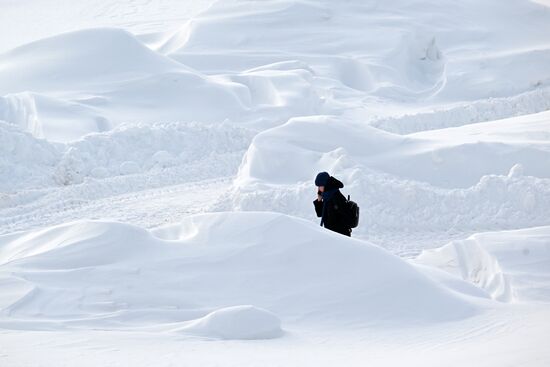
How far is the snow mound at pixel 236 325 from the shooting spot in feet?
17.8

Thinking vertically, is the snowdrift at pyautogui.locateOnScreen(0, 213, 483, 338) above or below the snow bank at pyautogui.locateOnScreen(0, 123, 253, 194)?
below

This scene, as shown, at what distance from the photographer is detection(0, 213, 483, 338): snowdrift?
5867 millimetres

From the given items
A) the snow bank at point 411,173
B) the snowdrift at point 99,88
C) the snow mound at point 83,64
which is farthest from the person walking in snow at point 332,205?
the snow mound at point 83,64

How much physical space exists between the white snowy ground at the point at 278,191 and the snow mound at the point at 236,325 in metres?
0.02

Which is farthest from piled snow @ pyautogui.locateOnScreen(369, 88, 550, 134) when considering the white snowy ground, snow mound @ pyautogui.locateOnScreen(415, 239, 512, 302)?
snow mound @ pyautogui.locateOnScreen(415, 239, 512, 302)

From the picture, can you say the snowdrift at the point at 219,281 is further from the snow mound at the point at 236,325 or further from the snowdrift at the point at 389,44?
the snowdrift at the point at 389,44

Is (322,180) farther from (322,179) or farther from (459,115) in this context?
(459,115)

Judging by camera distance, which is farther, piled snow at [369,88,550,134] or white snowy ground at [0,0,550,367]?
piled snow at [369,88,550,134]

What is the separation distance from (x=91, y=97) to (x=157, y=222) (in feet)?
25.5

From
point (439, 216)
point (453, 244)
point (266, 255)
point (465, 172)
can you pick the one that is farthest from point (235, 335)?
point (465, 172)

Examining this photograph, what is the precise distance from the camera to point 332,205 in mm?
7230

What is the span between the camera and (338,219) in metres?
7.29

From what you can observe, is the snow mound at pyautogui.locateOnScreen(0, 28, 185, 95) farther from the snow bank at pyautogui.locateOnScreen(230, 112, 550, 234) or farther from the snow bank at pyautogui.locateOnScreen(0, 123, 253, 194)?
the snow bank at pyautogui.locateOnScreen(230, 112, 550, 234)

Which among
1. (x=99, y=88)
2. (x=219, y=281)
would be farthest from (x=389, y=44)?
(x=219, y=281)
